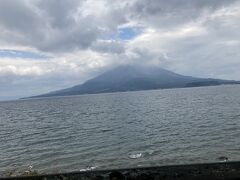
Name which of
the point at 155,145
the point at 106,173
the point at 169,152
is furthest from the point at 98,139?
the point at 106,173

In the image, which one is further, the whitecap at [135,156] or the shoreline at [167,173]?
the whitecap at [135,156]

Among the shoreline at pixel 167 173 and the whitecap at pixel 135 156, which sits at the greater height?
the shoreline at pixel 167 173

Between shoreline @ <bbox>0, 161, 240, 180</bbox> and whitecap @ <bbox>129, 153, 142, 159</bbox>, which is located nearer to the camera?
shoreline @ <bbox>0, 161, 240, 180</bbox>

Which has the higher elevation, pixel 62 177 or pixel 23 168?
pixel 62 177

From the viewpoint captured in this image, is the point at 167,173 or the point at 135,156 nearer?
the point at 167,173

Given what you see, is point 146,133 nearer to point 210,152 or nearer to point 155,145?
point 155,145

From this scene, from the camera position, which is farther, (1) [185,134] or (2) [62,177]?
(1) [185,134]

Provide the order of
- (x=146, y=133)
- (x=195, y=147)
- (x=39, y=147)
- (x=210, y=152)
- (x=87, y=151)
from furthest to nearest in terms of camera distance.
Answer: (x=146, y=133)
(x=39, y=147)
(x=87, y=151)
(x=195, y=147)
(x=210, y=152)

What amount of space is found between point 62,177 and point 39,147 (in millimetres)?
26906

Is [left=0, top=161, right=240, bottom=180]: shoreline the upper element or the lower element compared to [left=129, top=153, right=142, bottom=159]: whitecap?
upper

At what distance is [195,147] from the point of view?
36719mm

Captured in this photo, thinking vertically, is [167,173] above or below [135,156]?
above

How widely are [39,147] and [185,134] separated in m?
18.2

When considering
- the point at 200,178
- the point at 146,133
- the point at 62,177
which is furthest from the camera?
the point at 146,133
